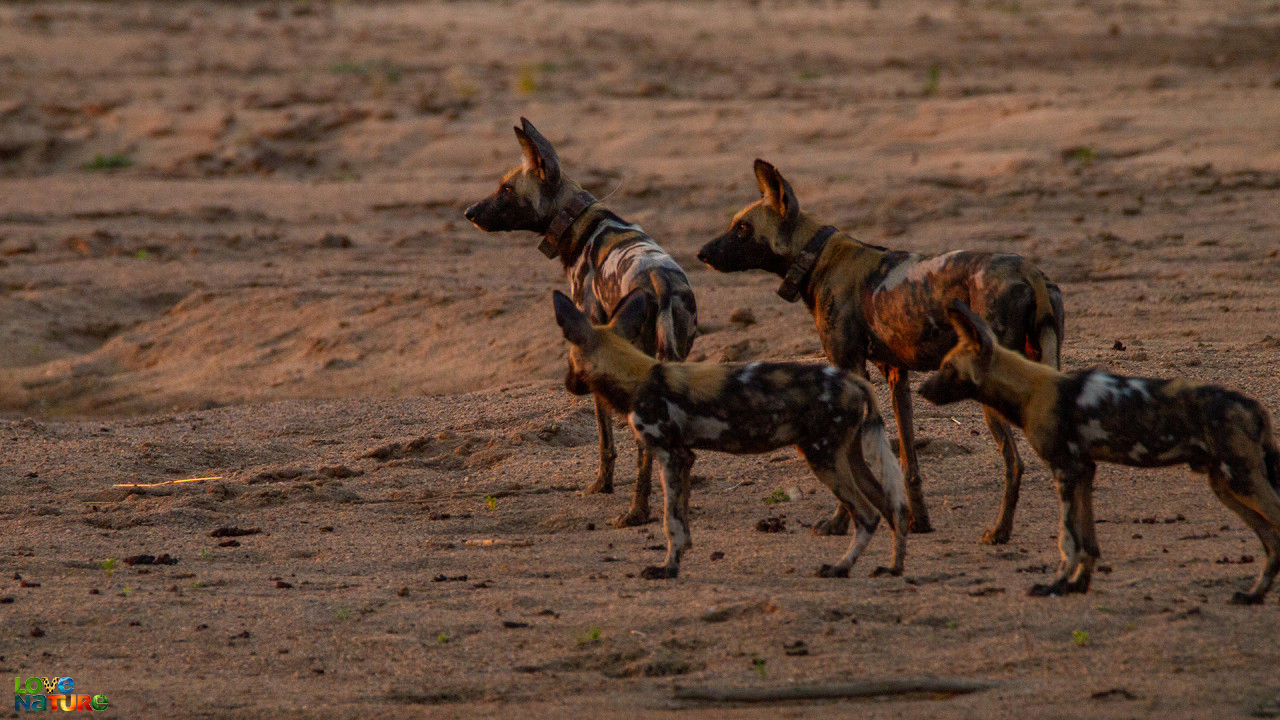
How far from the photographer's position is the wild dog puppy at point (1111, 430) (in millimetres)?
5652

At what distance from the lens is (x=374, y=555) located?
7.17m

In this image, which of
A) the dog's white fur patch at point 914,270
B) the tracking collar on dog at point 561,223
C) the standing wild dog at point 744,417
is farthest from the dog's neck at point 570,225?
the standing wild dog at point 744,417

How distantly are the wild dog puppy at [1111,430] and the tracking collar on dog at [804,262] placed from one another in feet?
5.31

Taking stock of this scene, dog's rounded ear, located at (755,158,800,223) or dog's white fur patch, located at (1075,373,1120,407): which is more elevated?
dog's rounded ear, located at (755,158,800,223)

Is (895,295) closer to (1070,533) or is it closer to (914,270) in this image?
(914,270)

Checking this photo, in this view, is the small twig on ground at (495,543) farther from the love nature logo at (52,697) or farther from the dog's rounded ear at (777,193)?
the love nature logo at (52,697)

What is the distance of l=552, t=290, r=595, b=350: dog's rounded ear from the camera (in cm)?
646

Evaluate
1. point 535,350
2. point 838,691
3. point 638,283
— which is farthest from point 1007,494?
point 535,350

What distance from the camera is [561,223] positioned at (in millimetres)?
8539

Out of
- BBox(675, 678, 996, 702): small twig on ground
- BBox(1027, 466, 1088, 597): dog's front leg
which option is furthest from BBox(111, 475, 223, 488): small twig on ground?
BBox(1027, 466, 1088, 597): dog's front leg

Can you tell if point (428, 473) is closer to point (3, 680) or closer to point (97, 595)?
point (97, 595)

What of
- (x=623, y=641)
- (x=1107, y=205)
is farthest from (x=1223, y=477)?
(x=1107, y=205)

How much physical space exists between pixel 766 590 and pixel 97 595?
2.74 metres

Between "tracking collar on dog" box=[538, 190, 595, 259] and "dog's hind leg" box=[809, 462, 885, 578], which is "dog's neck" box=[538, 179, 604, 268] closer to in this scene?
"tracking collar on dog" box=[538, 190, 595, 259]
